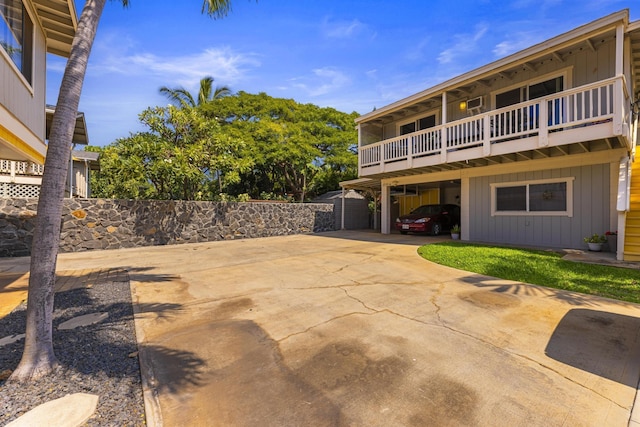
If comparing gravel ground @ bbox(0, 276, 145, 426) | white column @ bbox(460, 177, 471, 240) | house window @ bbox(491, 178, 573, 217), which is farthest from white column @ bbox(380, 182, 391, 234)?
gravel ground @ bbox(0, 276, 145, 426)

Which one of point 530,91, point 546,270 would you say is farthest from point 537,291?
point 530,91

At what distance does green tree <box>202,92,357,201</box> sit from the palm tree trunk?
1520cm

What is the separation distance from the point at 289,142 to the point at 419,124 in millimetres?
7995

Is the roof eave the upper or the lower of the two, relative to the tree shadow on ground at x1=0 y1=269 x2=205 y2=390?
upper

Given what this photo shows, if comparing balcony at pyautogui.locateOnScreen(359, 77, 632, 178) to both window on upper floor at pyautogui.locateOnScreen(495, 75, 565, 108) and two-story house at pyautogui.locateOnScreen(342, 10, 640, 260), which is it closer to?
two-story house at pyautogui.locateOnScreen(342, 10, 640, 260)

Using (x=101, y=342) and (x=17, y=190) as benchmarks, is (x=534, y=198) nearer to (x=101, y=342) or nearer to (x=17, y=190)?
(x=101, y=342)

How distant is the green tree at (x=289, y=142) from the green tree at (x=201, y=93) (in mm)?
4182

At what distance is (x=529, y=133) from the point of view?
8352 millimetres

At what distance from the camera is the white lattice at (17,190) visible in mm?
10578

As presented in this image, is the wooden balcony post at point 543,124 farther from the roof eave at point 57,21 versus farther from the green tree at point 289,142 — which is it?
the green tree at point 289,142

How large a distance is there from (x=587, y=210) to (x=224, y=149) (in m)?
12.6

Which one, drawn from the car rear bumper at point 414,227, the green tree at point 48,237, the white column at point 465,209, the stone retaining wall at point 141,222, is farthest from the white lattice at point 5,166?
the white column at point 465,209

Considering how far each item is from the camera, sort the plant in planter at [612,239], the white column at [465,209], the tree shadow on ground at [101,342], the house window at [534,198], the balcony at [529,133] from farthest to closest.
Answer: the white column at [465,209] → the house window at [534,198] → the plant in planter at [612,239] → the balcony at [529,133] → the tree shadow on ground at [101,342]

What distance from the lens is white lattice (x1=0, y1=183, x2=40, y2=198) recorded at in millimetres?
10578
